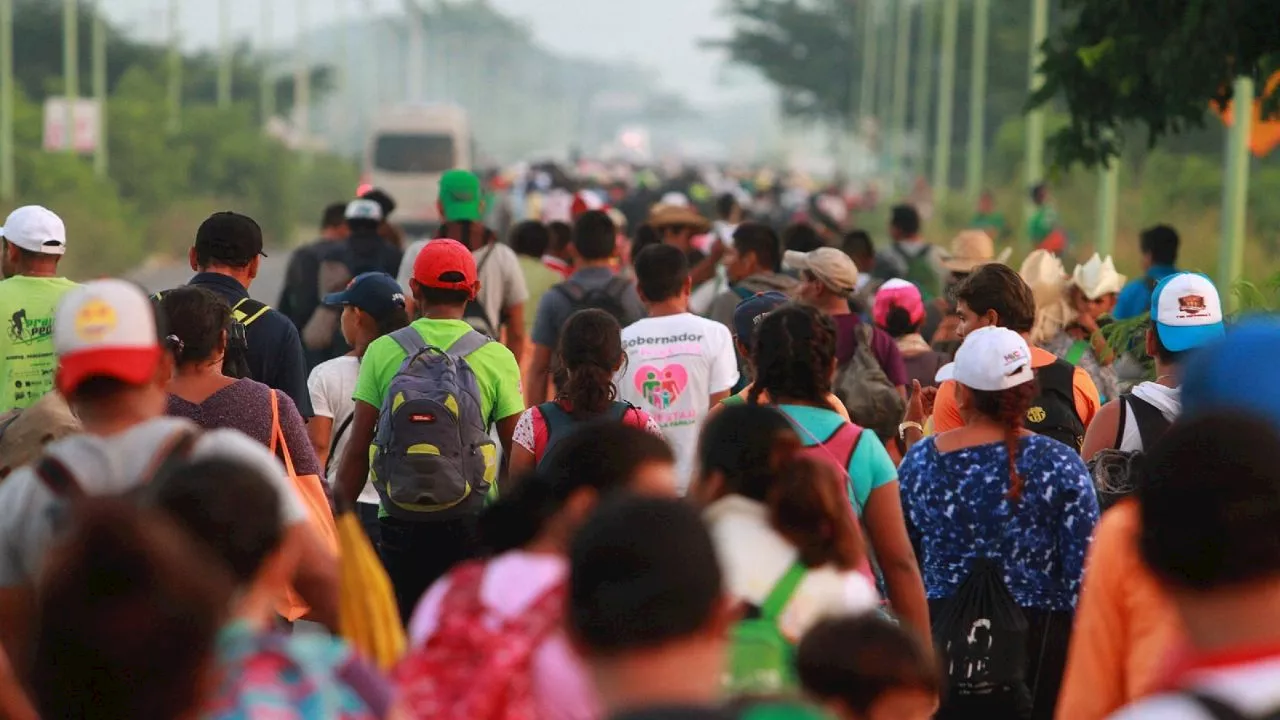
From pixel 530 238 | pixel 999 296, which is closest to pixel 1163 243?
pixel 530 238

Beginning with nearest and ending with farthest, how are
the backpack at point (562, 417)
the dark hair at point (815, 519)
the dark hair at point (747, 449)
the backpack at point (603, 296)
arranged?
the dark hair at point (815, 519)
the dark hair at point (747, 449)
the backpack at point (562, 417)
the backpack at point (603, 296)

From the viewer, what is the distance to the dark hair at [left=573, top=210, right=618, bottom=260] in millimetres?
10961

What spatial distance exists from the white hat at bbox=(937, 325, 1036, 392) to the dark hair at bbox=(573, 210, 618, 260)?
4699 mm

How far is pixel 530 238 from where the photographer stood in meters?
13.1

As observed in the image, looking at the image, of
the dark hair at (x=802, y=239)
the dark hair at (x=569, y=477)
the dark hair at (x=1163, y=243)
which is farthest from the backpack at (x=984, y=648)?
the dark hair at (x=1163, y=243)

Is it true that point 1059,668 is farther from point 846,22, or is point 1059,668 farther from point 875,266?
point 846,22

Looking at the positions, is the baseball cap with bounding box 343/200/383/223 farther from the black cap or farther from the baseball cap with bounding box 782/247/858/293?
the black cap

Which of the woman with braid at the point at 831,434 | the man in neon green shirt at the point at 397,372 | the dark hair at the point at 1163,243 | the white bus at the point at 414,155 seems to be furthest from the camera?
the white bus at the point at 414,155

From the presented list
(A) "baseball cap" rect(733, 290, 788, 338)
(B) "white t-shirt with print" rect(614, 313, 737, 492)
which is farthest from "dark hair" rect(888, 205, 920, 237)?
(B) "white t-shirt with print" rect(614, 313, 737, 492)

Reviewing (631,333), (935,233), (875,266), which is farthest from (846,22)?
(631,333)

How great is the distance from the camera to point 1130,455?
6773mm

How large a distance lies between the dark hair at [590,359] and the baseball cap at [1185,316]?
1632 mm

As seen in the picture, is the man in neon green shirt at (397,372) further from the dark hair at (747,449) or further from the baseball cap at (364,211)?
the baseball cap at (364,211)

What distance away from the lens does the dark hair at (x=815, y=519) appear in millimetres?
4586
